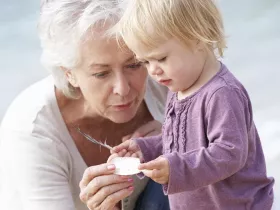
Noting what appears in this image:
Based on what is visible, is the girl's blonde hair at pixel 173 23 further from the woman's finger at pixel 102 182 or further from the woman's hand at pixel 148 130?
the woman's hand at pixel 148 130

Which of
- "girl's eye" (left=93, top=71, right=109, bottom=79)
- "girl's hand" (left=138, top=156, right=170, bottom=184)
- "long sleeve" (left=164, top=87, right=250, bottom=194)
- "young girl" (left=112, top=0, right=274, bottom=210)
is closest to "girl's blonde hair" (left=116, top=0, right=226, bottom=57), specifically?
"young girl" (left=112, top=0, right=274, bottom=210)

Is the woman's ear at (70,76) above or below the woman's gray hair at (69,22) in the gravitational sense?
below

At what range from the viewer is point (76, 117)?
2260 mm

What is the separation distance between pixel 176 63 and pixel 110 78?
420 millimetres

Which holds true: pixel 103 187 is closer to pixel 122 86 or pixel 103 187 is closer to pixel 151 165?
pixel 122 86

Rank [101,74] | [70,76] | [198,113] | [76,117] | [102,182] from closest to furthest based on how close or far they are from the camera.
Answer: [198,113] → [102,182] → [101,74] → [70,76] → [76,117]

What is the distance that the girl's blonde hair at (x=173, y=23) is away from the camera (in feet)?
5.16

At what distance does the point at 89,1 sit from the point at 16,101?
507mm

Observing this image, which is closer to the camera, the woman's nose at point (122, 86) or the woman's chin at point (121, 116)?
the woman's nose at point (122, 86)

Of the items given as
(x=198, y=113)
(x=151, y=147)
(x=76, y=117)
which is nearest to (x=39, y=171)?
(x=76, y=117)

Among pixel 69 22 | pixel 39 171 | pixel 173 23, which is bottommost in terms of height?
pixel 39 171

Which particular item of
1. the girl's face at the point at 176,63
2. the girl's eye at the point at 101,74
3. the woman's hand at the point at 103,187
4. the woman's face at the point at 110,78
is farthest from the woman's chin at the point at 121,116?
the girl's face at the point at 176,63

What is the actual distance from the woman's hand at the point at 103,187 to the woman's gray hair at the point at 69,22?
13.1 inches

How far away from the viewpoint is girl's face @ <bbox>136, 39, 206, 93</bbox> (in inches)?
62.9
